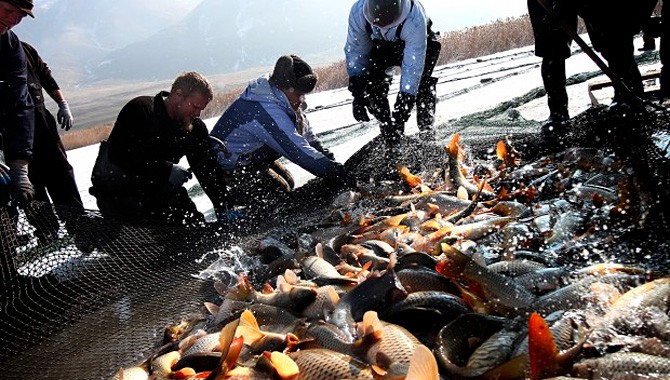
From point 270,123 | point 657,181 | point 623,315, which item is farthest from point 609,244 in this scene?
point 270,123

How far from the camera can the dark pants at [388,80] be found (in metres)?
6.21

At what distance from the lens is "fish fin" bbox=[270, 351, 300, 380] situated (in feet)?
6.12

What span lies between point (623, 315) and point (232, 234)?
2.88m

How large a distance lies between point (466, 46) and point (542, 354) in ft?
71.0

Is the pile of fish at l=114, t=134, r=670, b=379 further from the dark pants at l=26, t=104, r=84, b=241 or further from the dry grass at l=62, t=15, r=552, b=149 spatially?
the dry grass at l=62, t=15, r=552, b=149

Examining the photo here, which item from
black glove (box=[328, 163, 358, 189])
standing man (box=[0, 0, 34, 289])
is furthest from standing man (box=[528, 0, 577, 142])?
standing man (box=[0, 0, 34, 289])

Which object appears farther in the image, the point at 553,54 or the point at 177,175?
the point at 553,54

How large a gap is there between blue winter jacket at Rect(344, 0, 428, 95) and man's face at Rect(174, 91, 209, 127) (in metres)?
2.39

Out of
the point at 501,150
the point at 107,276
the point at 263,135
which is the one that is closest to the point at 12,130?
the point at 107,276

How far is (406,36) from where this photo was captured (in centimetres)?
591

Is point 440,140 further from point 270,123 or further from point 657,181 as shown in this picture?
point 657,181

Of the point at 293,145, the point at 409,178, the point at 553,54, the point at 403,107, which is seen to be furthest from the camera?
the point at 403,107

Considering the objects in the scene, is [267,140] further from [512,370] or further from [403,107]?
[512,370]

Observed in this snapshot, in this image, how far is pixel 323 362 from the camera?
1890 mm
